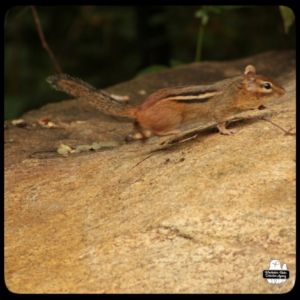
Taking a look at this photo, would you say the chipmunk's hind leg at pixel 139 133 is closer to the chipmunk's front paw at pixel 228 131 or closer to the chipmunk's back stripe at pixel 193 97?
the chipmunk's back stripe at pixel 193 97

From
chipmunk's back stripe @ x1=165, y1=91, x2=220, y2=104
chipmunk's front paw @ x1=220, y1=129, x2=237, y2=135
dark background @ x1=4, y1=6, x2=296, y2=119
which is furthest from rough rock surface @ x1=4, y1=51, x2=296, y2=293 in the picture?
dark background @ x1=4, y1=6, x2=296, y2=119

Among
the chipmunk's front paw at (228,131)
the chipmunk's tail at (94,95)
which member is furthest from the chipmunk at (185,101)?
the chipmunk's front paw at (228,131)

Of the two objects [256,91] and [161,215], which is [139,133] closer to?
[256,91]

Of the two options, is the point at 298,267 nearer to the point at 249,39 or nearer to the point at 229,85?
the point at 229,85

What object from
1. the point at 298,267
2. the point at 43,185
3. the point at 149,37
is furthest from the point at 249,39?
the point at 298,267

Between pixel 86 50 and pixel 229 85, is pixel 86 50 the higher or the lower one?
the lower one
